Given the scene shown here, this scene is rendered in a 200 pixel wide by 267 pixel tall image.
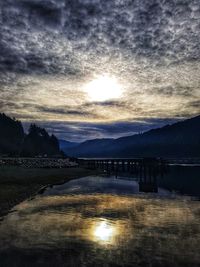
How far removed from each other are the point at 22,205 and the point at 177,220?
583 inches

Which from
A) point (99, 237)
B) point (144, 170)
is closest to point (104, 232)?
point (99, 237)

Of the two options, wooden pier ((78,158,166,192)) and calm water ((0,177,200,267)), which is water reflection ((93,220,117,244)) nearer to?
calm water ((0,177,200,267))

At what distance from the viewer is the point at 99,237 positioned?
20.8 meters

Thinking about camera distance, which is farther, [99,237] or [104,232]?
[104,232]

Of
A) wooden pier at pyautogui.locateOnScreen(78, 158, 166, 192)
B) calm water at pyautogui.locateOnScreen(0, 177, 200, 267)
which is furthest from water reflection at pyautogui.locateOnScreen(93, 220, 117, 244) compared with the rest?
wooden pier at pyautogui.locateOnScreen(78, 158, 166, 192)

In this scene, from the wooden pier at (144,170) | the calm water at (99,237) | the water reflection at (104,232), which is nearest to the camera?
the calm water at (99,237)

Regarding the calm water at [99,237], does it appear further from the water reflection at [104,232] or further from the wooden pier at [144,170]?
the wooden pier at [144,170]

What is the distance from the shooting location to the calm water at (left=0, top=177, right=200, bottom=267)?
1644cm

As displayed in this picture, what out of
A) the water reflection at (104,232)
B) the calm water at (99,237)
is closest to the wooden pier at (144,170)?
the calm water at (99,237)

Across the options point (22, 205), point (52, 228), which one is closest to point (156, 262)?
point (52, 228)

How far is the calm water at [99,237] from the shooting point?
16438mm

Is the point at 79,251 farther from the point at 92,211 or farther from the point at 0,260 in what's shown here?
the point at 92,211

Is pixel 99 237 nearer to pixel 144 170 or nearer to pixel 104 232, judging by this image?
pixel 104 232

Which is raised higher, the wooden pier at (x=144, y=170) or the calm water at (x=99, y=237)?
the wooden pier at (x=144, y=170)
